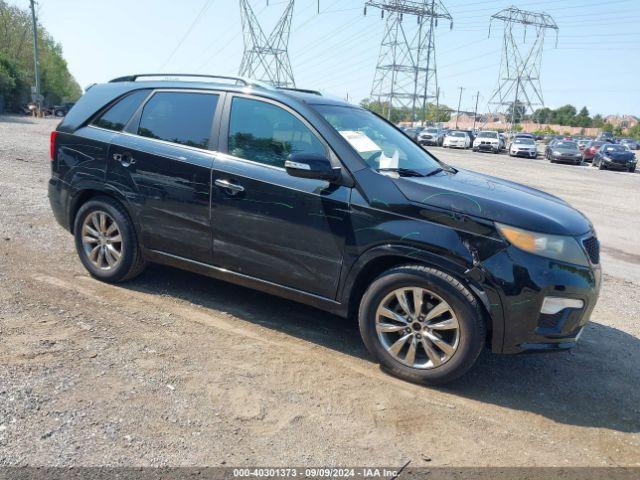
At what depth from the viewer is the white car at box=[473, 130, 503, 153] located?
40.3 m

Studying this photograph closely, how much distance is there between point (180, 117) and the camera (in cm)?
455

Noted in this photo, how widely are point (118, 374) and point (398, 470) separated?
6.07 ft

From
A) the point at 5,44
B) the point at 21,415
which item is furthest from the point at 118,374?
the point at 5,44

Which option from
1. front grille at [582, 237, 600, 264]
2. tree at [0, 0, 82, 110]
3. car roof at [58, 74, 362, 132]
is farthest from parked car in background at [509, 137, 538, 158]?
tree at [0, 0, 82, 110]

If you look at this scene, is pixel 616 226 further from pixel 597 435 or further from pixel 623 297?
pixel 597 435

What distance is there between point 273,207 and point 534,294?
187cm

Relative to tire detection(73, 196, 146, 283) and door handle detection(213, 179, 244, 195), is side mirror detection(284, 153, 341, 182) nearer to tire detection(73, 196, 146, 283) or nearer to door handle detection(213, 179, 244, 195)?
door handle detection(213, 179, 244, 195)

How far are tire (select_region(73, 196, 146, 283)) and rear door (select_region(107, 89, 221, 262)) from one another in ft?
0.56

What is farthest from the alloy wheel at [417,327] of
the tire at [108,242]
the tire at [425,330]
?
the tire at [108,242]

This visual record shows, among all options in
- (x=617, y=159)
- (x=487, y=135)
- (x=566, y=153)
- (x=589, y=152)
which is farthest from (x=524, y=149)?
(x=617, y=159)

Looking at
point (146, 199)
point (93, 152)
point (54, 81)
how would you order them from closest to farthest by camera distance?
point (146, 199) < point (93, 152) < point (54, 81)

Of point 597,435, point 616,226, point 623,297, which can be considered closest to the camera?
point 597,435

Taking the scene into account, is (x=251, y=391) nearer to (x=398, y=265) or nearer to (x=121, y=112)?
(x=398, y=265)

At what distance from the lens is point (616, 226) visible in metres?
10.3
